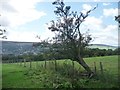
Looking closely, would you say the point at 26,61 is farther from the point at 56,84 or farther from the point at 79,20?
the point at 56,84

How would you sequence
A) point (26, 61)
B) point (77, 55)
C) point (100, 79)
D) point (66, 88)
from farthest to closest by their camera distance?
point (26, 61) < point (77, 55) < point (100, 79) < point (66, 88)

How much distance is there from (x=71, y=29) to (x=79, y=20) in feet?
3.22

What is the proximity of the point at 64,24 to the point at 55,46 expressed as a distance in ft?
6.81

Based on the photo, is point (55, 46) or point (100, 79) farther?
point (55, 46)

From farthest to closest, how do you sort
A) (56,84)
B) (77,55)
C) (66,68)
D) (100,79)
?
(77,55) < (66,68) < (100,79) < (56,84)

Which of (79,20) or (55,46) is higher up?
(79,20)

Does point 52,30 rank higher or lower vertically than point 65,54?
higher

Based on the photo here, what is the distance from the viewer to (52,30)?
2133 cm

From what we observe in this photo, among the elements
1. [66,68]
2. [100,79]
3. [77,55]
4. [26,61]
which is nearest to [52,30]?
[77,55]

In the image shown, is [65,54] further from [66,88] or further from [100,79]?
[66,88]

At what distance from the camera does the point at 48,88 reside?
14422 millimetres

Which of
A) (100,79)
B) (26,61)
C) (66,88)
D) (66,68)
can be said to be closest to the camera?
(66,88)

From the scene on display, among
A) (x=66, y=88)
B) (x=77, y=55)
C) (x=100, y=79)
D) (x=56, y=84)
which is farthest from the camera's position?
(x=77, y=55)

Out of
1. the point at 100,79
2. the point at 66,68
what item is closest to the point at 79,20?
the point at 66,68
